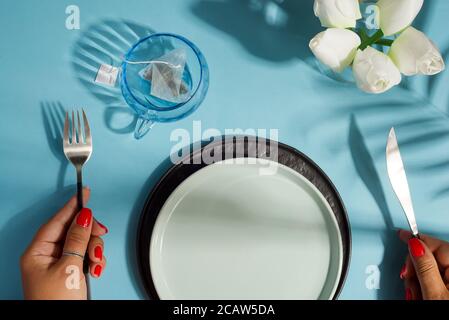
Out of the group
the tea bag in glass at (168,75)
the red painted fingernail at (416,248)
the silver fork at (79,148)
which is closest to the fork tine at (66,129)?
the silver fork at (79,148)

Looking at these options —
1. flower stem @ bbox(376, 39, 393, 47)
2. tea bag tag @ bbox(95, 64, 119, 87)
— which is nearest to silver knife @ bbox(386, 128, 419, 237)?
flower stem @ bbox(376, 39, 393, 47)

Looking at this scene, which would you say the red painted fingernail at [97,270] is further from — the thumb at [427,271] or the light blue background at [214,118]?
the thumb at [427,271]

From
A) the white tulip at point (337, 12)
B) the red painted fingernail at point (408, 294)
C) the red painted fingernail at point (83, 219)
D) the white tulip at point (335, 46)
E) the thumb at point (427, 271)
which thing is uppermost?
the white tulip at point (337, 12)

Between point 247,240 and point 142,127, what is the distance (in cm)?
20

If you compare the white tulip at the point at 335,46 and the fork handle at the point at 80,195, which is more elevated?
the white tulip at the point at 335,46

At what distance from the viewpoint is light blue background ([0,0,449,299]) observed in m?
0.60

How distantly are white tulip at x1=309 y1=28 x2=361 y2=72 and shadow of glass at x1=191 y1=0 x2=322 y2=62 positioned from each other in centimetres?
7

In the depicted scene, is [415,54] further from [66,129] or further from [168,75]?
[66,129]

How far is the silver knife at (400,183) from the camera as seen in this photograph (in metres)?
0.61

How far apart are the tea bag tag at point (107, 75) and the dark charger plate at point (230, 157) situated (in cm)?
13

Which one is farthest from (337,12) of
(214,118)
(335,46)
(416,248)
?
(416,248)

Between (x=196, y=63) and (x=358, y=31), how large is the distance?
22cm
